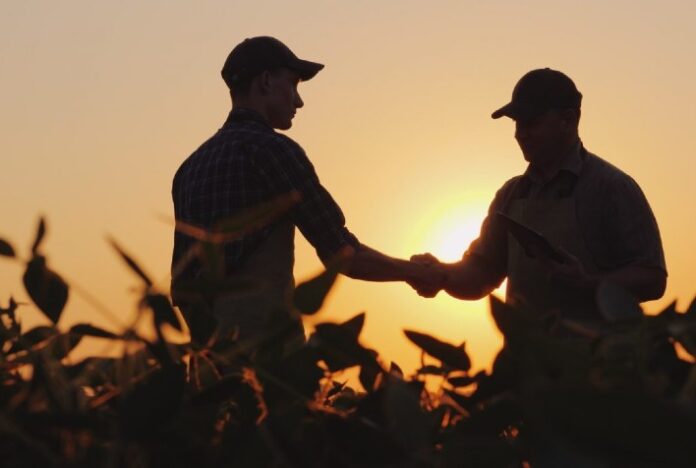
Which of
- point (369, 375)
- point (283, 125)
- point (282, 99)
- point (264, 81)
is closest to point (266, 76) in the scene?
point (264, 81)

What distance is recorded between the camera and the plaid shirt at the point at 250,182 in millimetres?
4879

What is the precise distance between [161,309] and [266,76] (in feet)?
15.3

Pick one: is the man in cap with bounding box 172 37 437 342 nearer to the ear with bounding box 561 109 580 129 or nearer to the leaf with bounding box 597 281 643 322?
the ear with bounding box 561 109 580 129

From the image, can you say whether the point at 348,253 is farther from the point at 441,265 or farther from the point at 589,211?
the point at 441,265

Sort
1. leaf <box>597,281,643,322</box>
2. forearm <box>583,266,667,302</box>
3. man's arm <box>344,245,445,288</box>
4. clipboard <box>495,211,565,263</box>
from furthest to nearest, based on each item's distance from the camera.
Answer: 1. man's arm <box>344,245,445,288</box>
2. forearm <box>583,266,667,302</box>
3. clipboard <box>495,211,565,263</box>
4. leaf <box>597,281,643,322</box>

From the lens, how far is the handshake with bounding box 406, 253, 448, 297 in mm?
5902

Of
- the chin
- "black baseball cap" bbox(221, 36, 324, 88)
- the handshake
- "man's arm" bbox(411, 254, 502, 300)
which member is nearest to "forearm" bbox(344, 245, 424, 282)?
the handshake

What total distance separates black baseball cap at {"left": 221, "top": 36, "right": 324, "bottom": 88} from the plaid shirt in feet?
0.78

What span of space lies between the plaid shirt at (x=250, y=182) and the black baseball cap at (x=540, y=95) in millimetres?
1193

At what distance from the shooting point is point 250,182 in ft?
16.2

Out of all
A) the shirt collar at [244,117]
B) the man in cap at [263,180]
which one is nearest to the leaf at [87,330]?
the man in cap at [263,180]

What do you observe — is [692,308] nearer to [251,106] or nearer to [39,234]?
[39,234]

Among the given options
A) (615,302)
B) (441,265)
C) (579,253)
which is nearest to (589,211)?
→ (579,253)

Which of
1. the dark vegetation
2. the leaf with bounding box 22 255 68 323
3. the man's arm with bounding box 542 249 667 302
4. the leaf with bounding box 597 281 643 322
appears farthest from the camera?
the man's arm with bounding box 542 249 667 302
